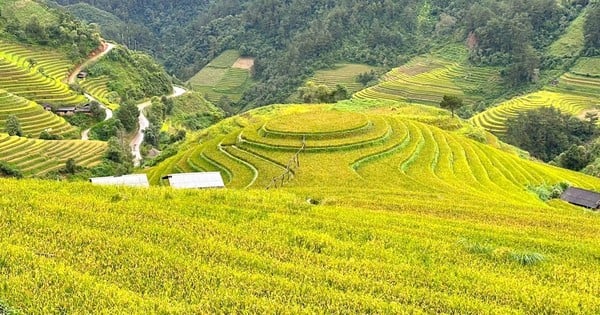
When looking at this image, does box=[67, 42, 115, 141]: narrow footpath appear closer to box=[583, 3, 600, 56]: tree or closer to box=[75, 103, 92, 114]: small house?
box=[75, 103, 92, 114]: small house

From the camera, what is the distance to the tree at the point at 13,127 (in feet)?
160

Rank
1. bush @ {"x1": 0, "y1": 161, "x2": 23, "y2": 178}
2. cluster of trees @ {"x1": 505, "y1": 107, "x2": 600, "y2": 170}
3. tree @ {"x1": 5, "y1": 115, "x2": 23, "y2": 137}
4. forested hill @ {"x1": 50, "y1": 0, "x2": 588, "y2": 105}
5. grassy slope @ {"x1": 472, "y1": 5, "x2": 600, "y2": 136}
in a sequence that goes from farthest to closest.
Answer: forested hill @ {"x1": 50, "y1": 0, "x2": 588, "y2": 105}, grassy slope @ {"x1": 472, "y1": 5, "x2": 600, "y2": 136}, cluster of trees @ {"x1": 505, "y1": 107, "x2": 600, "y2": 170}, tree @ {"x1": 5, "y1": 115, "x2": 23, "y2": 137}, bush @ {"x1": 0, "y1": 161, "x2": 23, "y2": 178}

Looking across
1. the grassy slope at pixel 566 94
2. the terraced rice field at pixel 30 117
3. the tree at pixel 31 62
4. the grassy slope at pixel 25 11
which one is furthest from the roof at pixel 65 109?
the grassy slope at pixel 566 94

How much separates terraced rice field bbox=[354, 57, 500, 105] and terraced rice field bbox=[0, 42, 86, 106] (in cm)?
3706

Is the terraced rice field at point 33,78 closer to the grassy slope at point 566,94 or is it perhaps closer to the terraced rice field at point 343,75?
the terraced rice field at point 343,75

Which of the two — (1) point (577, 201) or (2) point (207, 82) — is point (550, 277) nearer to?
(1) point (577, 201)

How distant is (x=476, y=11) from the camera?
85688mm

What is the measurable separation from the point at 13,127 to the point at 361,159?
125ft

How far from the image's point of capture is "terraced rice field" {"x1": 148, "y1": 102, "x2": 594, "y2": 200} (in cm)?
2338

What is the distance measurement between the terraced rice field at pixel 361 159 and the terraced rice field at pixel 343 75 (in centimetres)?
5321

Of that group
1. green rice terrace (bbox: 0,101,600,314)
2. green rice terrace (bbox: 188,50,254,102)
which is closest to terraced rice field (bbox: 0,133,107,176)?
green rice terrace (bbox: 0,101,600,314)

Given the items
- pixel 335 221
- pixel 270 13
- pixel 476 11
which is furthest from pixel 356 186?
pixel 270 13

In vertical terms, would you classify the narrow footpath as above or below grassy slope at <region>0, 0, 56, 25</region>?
below

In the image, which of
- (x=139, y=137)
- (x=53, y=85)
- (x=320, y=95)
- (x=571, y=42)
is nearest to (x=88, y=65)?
(x=53, y=85)
